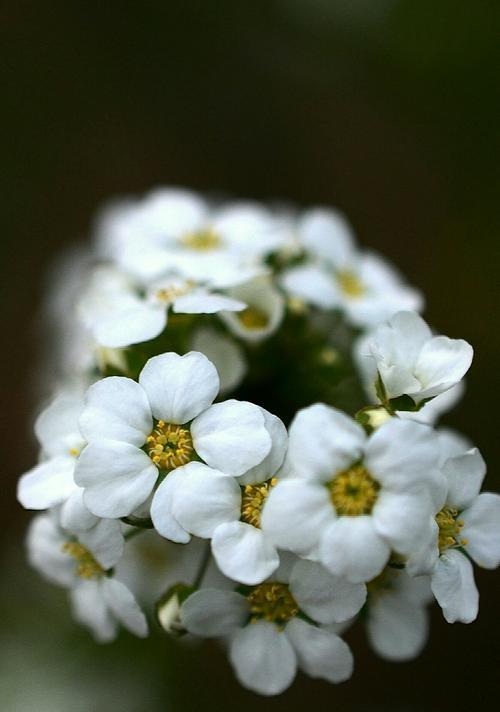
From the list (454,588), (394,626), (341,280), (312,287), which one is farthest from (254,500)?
(341,280)

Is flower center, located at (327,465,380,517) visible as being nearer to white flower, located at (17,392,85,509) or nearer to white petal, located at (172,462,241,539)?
white petal, located at (172,462,241,539)

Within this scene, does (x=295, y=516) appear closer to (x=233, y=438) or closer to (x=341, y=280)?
(x=233, y=438)

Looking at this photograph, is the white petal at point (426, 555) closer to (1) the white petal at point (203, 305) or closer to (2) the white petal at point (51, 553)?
(1) the white petal at point (203, 305)

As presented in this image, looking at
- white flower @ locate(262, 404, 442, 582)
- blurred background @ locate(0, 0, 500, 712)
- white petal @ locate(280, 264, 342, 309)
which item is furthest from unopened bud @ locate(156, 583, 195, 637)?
blurred background @ locate(0, 0, 500, 712)

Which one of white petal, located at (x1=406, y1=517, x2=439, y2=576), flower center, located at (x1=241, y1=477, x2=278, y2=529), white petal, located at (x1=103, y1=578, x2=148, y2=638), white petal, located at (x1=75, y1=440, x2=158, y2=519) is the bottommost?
white petal, located at (x1=103, y1=578, x2=148, y2=638)

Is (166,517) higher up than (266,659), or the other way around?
(166,517)

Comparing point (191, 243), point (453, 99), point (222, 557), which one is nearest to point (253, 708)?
point (191, 243)
